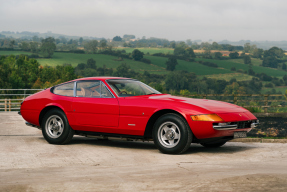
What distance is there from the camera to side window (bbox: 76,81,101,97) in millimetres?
8789

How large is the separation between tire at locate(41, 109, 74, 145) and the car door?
31cm

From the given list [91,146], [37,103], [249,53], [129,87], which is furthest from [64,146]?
[249,53]

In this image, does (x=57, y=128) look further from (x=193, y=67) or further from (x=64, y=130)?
(x=193, y=67)

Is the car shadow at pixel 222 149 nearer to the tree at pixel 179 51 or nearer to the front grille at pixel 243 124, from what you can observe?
the front grille at pixel 243 124

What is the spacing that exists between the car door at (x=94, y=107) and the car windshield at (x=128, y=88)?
0.60ft

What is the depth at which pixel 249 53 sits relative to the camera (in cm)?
18512

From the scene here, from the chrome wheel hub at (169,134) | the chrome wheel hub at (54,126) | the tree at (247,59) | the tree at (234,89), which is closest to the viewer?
the chrome wheel hub at (169,134)

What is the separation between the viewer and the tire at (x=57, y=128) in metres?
8.98

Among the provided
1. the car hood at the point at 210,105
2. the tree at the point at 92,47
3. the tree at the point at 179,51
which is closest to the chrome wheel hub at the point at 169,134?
the car hood at the point at 210,105

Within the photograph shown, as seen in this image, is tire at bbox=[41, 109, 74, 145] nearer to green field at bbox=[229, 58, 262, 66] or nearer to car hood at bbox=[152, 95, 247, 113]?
car hood at bbox=[152, 95, 247, 113]

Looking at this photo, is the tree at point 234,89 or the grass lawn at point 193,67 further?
the grass lawn at point 193,67

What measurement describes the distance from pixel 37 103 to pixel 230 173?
202 inches

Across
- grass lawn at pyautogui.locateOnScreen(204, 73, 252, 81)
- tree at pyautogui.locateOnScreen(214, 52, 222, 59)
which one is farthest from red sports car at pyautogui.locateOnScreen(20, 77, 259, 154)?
tree at pyautogui.locateOnScreen(214, 52, 222, 59)

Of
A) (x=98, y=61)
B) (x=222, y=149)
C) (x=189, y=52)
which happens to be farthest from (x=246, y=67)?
(x=222, y=149)
